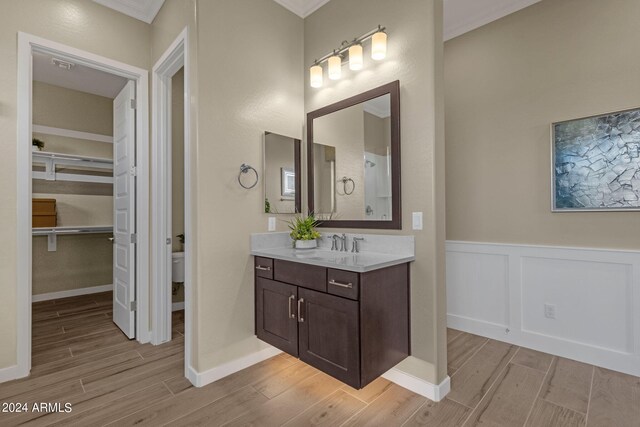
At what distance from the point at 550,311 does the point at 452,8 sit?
8.91 ft

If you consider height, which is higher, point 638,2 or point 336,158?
point 638,2

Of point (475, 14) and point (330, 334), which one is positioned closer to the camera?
point (330, 334)

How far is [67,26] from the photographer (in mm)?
2461

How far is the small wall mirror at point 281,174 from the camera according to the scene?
2525mm

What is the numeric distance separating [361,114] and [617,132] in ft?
5.99

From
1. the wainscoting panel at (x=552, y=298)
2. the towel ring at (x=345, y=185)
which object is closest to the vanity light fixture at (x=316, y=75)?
the towel ring at (x=345, y=185)

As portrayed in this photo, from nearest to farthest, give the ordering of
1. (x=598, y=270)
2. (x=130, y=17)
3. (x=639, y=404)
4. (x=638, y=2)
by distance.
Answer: (x=639, y=404) < (x=638, y=2) < (x=598, y=270) < (x=130, y=17)

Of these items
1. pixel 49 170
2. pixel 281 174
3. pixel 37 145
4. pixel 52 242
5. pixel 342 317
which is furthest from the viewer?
pixel 52 242

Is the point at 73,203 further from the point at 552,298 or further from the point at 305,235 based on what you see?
the point at 552,298

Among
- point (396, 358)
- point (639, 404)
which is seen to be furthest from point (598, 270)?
point (396, 358)

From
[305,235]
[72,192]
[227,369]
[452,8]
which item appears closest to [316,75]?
[305,235]

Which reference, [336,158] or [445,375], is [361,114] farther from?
[445,375]

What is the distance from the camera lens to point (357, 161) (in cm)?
243

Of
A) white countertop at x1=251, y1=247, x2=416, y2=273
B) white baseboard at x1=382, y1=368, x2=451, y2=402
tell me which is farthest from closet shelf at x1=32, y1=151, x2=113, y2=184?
white baseboard at x1=382, y1=368, x2=451, y2=402
